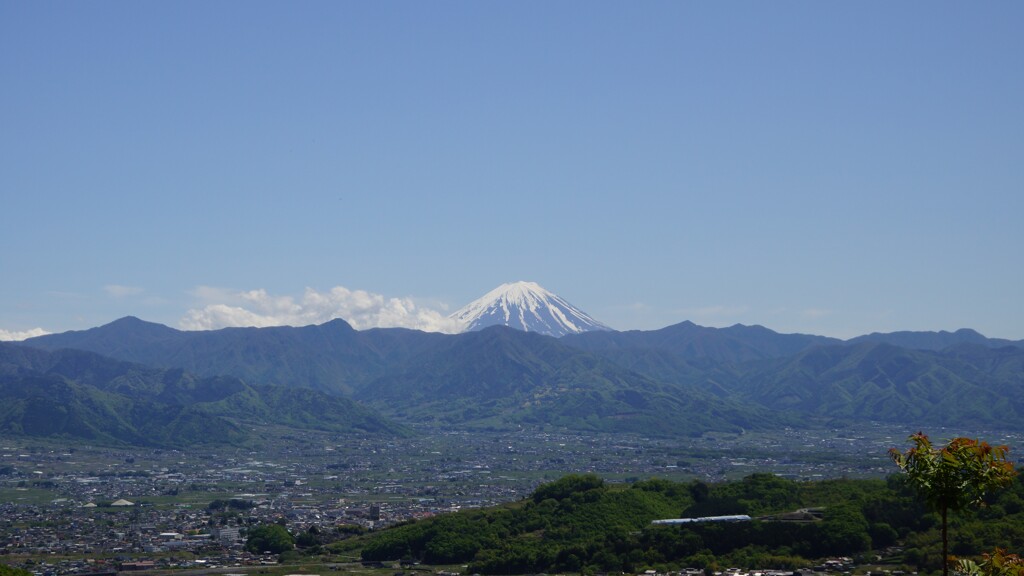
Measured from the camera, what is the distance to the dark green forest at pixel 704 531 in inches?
2884

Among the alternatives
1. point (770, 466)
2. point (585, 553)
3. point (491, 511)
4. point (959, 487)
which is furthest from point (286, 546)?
point (770, 466)

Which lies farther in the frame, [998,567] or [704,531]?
[704,531]

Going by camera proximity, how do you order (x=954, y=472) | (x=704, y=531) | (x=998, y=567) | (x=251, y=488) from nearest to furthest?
1. (x=954, y=472)
2. (x=998, y=567)
3. (x=704, y=531)
4. (x=251, y=488)

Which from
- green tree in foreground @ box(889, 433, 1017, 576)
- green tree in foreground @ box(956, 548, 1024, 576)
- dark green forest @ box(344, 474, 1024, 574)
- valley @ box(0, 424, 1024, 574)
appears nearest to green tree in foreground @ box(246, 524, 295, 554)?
valley @ box(0, 424, 1024, 574)

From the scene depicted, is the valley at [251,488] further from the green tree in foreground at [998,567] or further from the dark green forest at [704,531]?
the green tree in foreground at [998,567]

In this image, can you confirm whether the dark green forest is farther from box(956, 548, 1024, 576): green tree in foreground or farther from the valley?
box(956, 548, 1024, 576): green tree in foreground

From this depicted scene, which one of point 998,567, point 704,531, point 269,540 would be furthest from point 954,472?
point 269,540

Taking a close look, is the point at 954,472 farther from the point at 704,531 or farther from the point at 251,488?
the point at 251,488

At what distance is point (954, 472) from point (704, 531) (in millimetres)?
63208

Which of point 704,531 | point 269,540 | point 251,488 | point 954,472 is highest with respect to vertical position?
point 954,472

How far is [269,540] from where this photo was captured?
299 feet

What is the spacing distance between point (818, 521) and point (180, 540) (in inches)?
2132

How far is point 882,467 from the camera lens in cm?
16388

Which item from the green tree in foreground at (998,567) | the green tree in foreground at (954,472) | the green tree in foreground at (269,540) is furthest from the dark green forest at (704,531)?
the green tree in foreground at (954,472)
